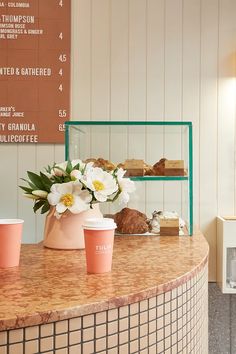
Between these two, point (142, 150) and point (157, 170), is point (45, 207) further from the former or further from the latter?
point (142, 150)

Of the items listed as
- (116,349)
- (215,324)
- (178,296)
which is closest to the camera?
(116,349)

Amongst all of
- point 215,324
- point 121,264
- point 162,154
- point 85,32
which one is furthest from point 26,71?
point 215,324

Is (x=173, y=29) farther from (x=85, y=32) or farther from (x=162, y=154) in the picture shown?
(x=162, y=154)

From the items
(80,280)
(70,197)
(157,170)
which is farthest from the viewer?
(157,170)

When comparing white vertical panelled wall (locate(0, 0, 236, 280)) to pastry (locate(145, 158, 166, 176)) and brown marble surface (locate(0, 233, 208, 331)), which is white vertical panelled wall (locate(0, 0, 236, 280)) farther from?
brown marble surface (locate(0, 233, 208, 331))

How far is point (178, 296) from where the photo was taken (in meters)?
1.14

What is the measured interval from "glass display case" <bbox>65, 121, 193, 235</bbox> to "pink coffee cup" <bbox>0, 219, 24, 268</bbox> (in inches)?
29.4

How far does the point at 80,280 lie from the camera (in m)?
1.12

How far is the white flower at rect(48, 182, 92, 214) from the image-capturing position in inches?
58.4

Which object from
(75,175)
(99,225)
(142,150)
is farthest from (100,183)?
(142,150)

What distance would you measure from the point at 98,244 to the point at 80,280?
118 millimetres

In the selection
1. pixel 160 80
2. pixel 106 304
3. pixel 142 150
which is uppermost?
pixel 160 80

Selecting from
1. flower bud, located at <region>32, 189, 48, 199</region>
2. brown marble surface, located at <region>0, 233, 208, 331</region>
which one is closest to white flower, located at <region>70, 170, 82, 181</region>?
flower bud, located at <region>32, 189, 48, 199</region>

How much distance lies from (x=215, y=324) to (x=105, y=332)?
179 centimetres
